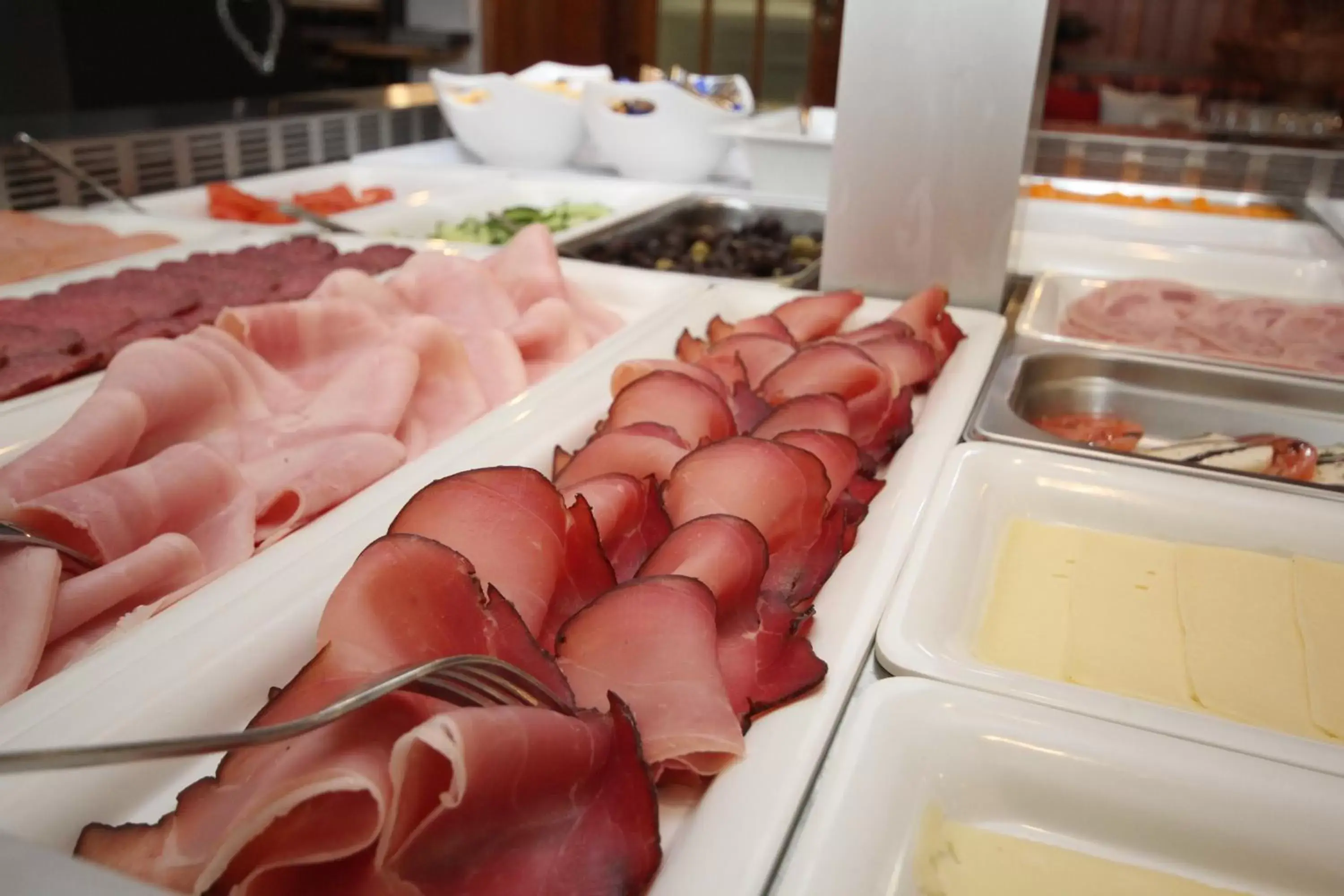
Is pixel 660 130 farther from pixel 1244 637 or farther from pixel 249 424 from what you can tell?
pixel 1244 637

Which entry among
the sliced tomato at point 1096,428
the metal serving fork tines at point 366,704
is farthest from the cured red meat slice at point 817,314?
the metal serving fork tines at point 366,704

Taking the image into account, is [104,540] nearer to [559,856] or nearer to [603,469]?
[603,469]

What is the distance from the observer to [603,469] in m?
1.03

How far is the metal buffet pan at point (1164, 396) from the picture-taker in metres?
1.48

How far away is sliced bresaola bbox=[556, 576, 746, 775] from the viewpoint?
656mm

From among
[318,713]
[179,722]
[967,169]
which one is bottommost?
[179,722]

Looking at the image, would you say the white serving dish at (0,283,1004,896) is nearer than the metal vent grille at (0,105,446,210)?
Yes

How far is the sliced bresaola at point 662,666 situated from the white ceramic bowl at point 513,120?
2.88 meters

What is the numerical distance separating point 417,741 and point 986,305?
150 cm

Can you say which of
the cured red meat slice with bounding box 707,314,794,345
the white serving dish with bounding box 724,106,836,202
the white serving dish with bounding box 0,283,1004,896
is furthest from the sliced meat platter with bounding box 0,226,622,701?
the white serving dish with bounding box 724,106,836,202

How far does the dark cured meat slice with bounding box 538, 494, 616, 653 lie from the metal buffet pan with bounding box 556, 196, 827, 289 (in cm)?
150

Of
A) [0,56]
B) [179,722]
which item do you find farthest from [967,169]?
[0,56]

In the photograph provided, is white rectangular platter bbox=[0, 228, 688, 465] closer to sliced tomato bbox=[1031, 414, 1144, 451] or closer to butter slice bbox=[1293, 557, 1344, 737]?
sliced tomato bbox=[1031, 414, 1144, 451]

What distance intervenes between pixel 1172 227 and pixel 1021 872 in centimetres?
245
